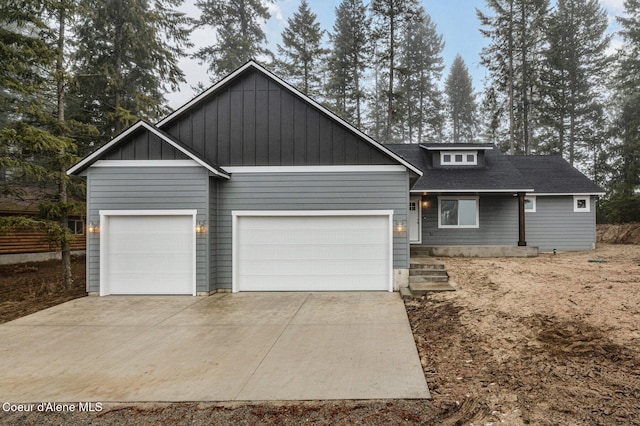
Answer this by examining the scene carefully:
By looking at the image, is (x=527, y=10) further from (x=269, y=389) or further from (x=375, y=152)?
(x=269, y=389)

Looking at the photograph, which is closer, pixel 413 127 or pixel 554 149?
pixel 554 149

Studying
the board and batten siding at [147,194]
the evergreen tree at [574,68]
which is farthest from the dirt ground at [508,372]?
the evergreen tree at [574,68]

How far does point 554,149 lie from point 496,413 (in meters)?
24.0

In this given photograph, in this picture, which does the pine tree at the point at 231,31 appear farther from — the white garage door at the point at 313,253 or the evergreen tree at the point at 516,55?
the white garage door at the point at 313,253

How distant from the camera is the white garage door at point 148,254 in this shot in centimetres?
782

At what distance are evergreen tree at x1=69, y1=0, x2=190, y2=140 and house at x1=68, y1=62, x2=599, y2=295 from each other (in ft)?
19.3

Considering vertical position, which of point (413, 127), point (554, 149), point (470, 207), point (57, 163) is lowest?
point (470, 207)

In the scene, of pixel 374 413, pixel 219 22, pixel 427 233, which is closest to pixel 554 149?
pixel 427 233

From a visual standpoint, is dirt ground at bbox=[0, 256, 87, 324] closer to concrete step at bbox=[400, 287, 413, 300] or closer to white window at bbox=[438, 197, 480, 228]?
concrete step at bbox=[400, 287, 413, 300]

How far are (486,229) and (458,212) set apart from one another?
1.24 meters

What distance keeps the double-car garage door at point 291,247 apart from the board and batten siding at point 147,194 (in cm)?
31

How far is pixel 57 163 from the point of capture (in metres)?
9.20

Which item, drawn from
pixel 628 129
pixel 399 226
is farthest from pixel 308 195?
pixel 628 129

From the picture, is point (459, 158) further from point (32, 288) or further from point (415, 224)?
point (32, 288)
